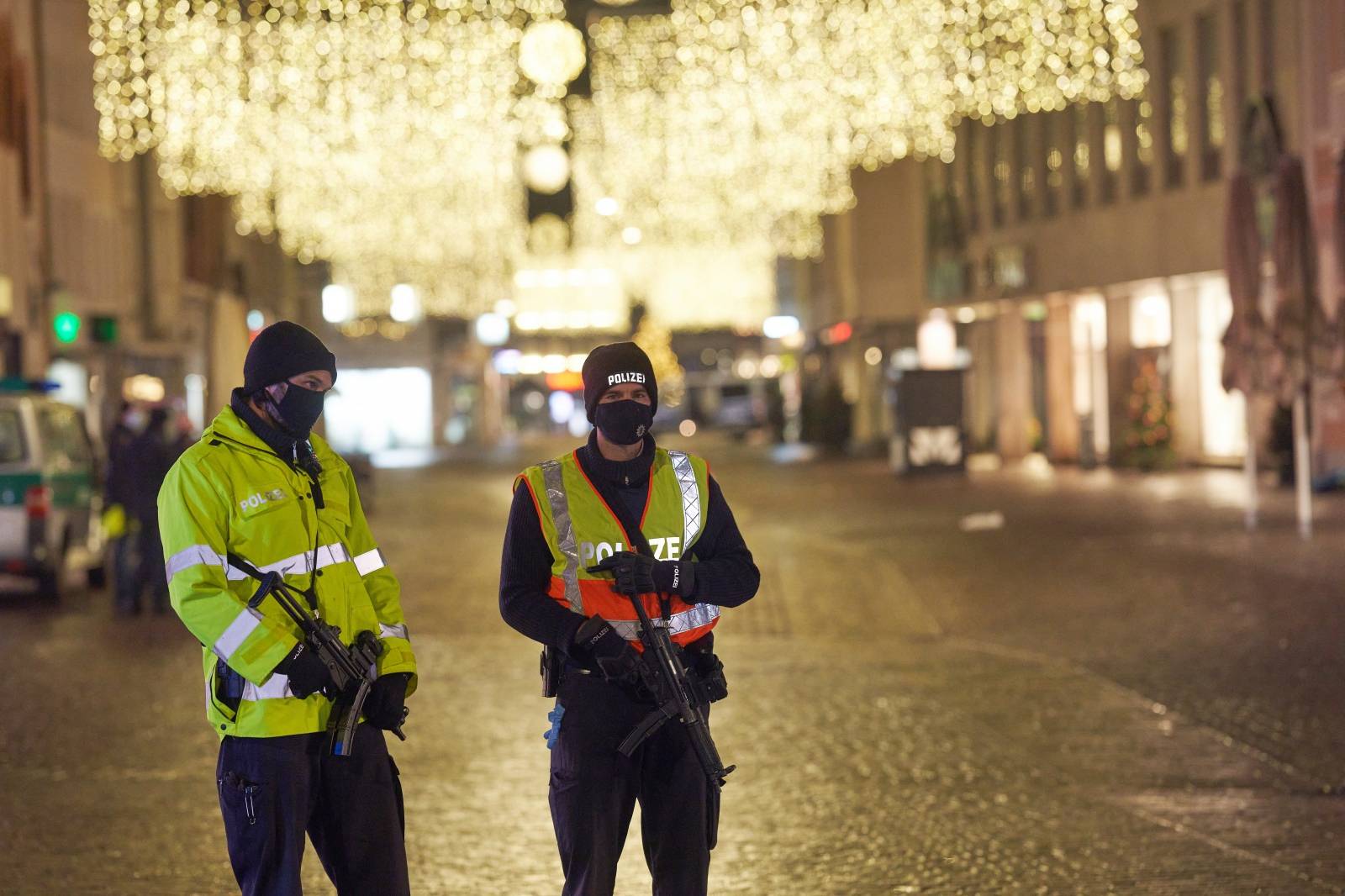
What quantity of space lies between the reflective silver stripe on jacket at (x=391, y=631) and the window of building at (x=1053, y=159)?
33783 millimetres

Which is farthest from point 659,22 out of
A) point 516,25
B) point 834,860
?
point 834,860

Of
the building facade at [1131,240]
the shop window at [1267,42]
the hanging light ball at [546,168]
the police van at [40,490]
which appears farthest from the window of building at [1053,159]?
the police van at [40,490]

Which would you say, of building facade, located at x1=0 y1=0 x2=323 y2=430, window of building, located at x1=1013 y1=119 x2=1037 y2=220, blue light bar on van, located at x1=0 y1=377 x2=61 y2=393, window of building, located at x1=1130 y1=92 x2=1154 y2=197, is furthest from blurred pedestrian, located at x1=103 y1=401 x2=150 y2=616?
window of building, located at x1=1013 y1=119 x2=1037 y2=220

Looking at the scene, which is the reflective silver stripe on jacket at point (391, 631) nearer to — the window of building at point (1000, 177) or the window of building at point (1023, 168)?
the window of building at point (1023, 168)

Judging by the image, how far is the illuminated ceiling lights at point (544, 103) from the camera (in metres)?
24.4

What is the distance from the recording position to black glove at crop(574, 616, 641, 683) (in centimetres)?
475

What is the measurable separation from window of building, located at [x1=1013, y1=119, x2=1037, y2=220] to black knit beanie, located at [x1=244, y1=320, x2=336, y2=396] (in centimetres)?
3564

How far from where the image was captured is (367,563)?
490cm

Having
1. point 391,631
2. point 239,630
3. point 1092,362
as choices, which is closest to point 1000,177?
point 1092,362

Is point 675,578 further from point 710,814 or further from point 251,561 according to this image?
point 251,561

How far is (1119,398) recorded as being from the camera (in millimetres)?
35469

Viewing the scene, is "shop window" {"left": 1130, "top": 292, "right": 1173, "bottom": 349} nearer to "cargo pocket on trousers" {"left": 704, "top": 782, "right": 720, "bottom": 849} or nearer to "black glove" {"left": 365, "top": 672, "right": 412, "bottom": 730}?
"cargo pocket on trousers" {"left": 704, "top": 782, "right": 720, "bottom": 849}

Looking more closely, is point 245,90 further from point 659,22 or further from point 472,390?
point 472,390

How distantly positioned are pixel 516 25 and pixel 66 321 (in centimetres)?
666
